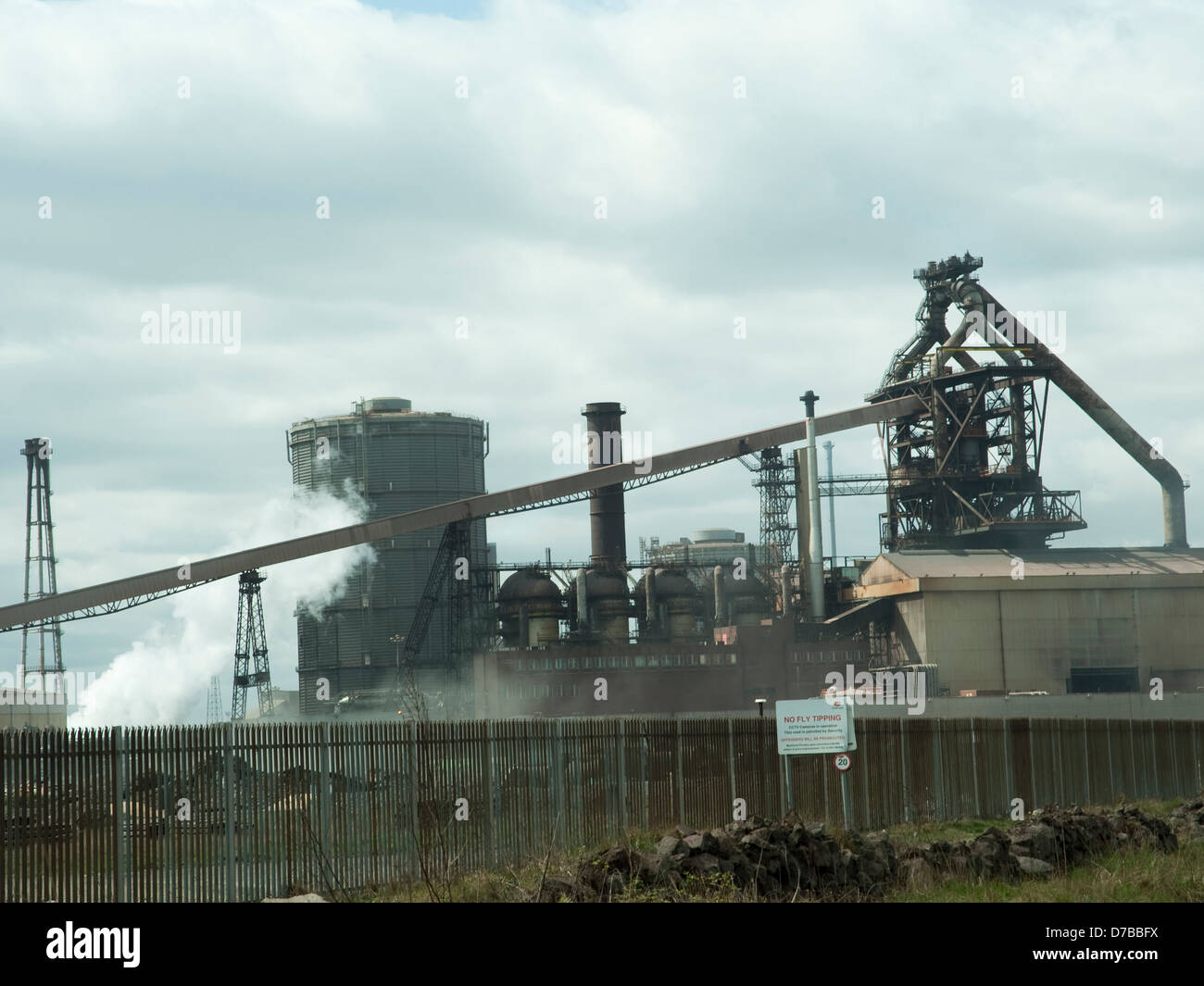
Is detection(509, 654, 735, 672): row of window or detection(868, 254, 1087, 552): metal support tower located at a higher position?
detection(868, 254, 1087, 552): metal support tower

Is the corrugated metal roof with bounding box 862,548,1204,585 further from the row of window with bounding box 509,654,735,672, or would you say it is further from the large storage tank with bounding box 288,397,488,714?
the large storage tank with bounding box 288,397,488,714

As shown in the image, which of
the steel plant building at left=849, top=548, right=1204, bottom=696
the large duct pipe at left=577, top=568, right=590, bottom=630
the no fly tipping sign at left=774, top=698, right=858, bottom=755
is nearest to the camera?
the no fly tipping sign at left=774, top=698, right=858, bottom=755

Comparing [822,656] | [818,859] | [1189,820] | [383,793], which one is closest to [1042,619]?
[822,656]

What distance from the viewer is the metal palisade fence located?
41.2 feet

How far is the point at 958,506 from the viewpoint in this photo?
62.2 metres

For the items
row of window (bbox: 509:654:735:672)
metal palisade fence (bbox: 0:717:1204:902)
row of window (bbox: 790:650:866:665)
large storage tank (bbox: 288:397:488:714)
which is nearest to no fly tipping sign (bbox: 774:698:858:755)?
metal palisade fence (bbox: 0:717:1204:902)

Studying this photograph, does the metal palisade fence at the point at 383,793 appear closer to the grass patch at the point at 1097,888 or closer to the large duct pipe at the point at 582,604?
the grass patch at the point at 1097,888

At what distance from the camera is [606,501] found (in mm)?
63250

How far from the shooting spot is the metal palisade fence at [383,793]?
12.5m

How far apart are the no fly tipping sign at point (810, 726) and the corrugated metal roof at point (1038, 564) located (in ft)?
134

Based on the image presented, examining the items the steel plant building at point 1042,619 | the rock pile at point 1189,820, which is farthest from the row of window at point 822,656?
the rock pile at point 1189,820

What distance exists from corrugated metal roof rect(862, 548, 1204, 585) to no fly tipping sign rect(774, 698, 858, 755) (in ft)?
134

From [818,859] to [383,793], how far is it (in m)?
4.73

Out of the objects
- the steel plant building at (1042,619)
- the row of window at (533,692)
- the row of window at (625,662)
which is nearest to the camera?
the steel plant building at (1042,619)
